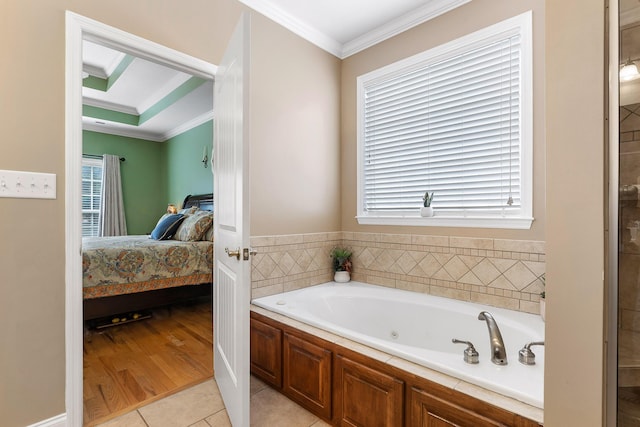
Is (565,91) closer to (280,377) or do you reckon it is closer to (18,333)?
(280,377)

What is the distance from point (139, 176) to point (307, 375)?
5777 mm

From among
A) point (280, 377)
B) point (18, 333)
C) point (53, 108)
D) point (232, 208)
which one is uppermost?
point (53, 108)

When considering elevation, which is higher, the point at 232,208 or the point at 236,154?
the point at 236,154

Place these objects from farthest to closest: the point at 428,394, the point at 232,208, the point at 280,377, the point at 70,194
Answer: the point at 280,377 < the point at 232,208 < the point at 70,194 < the point at 428,394

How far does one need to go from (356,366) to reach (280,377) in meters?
0.69

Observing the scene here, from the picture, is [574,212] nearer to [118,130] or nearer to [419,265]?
[419,265]

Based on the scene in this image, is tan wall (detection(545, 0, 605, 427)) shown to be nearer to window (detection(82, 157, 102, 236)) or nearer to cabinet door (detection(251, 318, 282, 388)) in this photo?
cabinet door (detection(251, 318, 282, 388))

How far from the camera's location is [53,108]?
1532mm

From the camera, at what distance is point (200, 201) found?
486 cm

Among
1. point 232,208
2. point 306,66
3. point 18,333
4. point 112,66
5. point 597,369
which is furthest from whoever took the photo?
point 112,66

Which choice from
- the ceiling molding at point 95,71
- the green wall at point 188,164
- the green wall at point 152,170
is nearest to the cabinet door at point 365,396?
the green wall at point 188,164

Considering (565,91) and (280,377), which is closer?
(565,91)

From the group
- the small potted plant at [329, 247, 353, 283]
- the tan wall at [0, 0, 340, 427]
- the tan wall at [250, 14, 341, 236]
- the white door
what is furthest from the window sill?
the tan wall at [0, 0, 340, 427]

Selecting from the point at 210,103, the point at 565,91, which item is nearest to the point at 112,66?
the point at 210,103
